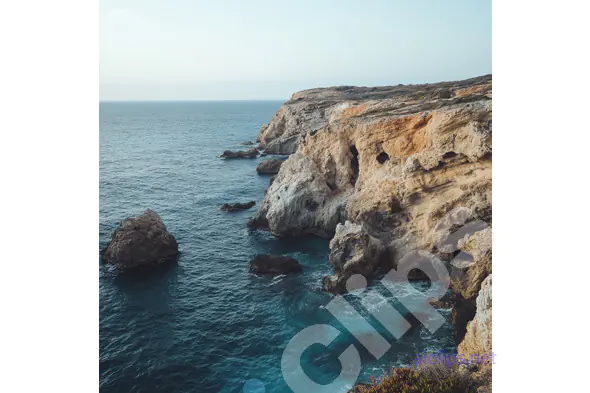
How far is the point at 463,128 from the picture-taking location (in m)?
25.0

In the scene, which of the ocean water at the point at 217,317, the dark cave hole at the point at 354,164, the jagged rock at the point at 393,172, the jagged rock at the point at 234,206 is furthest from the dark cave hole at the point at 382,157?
the jagged rock at the point at 234,206

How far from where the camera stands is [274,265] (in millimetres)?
27578

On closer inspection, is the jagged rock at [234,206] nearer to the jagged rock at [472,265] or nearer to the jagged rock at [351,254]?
the jagged rock at [351,254]

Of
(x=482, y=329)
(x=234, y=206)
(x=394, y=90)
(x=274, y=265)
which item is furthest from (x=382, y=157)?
(x=394, y=90)

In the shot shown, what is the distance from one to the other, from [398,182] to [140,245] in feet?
61.8

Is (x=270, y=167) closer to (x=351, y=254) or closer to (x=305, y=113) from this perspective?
(x=305, y=113)

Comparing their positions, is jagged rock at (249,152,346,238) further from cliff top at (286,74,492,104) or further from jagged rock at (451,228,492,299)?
cliff top at (286,74,492,104)

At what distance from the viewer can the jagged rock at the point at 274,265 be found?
89.8 ft

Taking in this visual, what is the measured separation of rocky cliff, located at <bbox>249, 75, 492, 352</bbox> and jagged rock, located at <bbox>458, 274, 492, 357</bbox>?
6.91 metres

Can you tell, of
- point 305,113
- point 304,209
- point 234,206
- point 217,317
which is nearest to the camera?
point 217,317
